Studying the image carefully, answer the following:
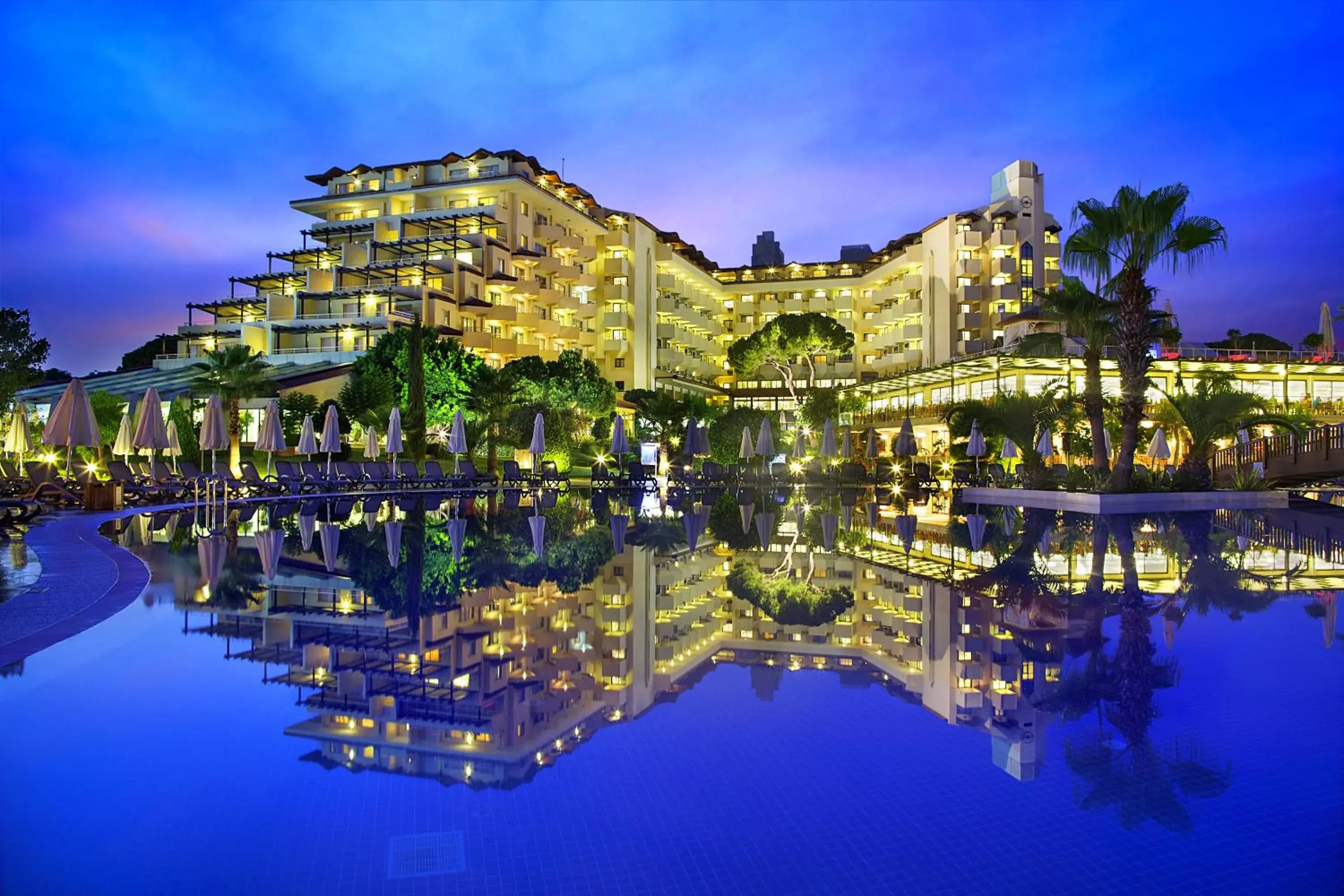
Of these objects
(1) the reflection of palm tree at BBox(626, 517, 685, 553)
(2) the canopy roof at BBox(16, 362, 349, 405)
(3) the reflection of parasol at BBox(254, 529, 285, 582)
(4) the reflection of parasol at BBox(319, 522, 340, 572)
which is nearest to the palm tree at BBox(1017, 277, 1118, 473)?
(1) the reflection of palm tree at BBox(626, 517, 685, 553)

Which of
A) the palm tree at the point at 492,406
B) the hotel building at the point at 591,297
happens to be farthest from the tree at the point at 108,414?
the palm tree at the point at 492,406

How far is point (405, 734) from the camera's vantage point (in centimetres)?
441

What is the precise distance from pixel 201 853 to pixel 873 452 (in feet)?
112

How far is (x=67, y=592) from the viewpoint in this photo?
26.4ft

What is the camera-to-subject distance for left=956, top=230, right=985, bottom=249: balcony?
58125 mm

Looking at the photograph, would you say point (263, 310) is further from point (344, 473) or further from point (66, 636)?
point (66, 636)

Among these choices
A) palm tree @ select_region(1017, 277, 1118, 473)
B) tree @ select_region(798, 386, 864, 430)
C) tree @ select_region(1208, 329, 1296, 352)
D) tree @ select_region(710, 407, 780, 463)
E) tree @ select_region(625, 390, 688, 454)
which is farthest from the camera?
tree @ select_region(1208, 329, 1296, 352)

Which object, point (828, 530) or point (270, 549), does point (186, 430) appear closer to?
point (270, 549)

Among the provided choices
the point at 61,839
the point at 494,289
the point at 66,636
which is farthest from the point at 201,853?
the point at 494,289

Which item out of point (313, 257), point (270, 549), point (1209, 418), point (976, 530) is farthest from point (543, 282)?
point (270, 549)

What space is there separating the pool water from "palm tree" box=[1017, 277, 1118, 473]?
14.1 m

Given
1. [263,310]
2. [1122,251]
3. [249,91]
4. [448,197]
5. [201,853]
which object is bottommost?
[201,853]

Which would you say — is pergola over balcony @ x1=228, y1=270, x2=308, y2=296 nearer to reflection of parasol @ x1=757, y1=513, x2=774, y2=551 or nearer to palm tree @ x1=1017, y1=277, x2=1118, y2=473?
reflection of parasol @ x1=757, y1=513, x2=774, y2=551

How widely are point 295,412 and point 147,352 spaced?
42.6m
